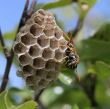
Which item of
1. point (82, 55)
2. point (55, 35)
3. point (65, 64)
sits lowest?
point (82, 55)

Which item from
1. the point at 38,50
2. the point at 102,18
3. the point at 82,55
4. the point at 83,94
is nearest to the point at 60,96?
the point at 83,94

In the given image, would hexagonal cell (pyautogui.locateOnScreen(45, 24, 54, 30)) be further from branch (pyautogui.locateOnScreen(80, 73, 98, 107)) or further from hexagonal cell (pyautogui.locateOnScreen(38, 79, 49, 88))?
branch (pyautogui.locateOnScreen(80, 73, 98, 107))

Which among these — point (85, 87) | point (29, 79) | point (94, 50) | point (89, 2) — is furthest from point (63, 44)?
point (85, 87)

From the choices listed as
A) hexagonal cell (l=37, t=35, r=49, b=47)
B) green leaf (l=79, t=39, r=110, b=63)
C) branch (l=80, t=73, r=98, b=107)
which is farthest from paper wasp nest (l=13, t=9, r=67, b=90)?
branch (l=80, t=73, r=98, b=107)

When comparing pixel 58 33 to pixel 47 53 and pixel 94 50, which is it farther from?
pixel 94 50

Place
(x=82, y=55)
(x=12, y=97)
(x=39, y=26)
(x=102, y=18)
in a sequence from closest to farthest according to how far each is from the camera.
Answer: (x=39, y=26) < (x=82, y=55) < (x=12, y=97) < (x=102, y=18)

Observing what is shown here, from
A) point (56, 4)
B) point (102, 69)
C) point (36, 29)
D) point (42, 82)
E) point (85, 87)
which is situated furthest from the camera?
point (85, 87)

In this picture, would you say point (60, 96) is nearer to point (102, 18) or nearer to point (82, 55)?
point (82, 55)
